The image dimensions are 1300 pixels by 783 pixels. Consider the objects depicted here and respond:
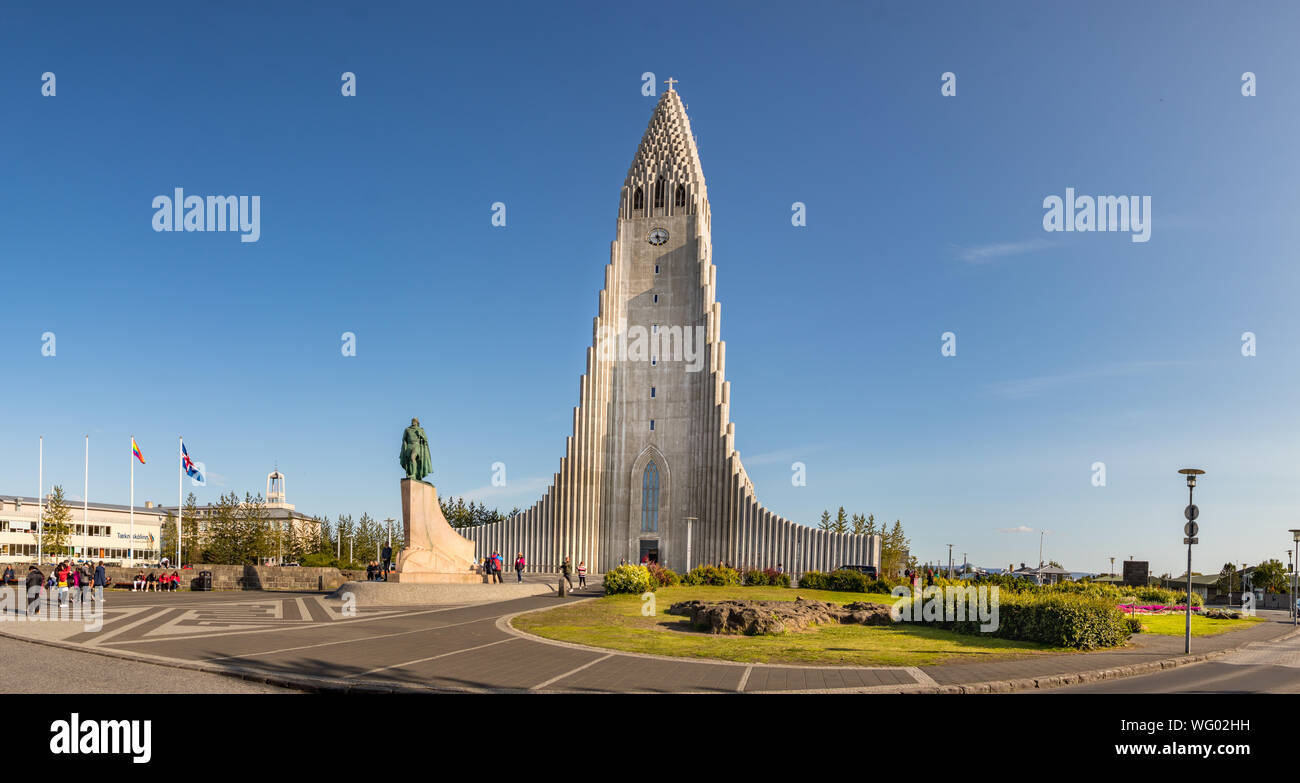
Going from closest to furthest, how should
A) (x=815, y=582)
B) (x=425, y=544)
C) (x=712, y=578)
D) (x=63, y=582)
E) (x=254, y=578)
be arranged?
1. (x=63, y=582)
2. (x=425, y=544)
3. (x=254, y=578)
4. (x=815, y=582)
5. (x=712, y=578)

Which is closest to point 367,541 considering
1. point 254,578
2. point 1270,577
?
Answer: point 254,578

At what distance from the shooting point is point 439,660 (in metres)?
14.7

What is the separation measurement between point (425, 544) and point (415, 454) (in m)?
3.73

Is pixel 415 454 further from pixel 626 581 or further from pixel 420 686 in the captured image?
pixel 420 686

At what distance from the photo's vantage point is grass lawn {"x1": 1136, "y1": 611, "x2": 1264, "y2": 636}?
23.9 meters

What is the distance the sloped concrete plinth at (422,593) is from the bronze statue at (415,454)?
184 inches

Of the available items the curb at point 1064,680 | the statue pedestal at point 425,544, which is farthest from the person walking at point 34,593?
the curb at point 1064,680

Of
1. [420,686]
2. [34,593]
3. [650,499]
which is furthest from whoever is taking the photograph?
[650,499]

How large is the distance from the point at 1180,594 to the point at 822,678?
126 feet
